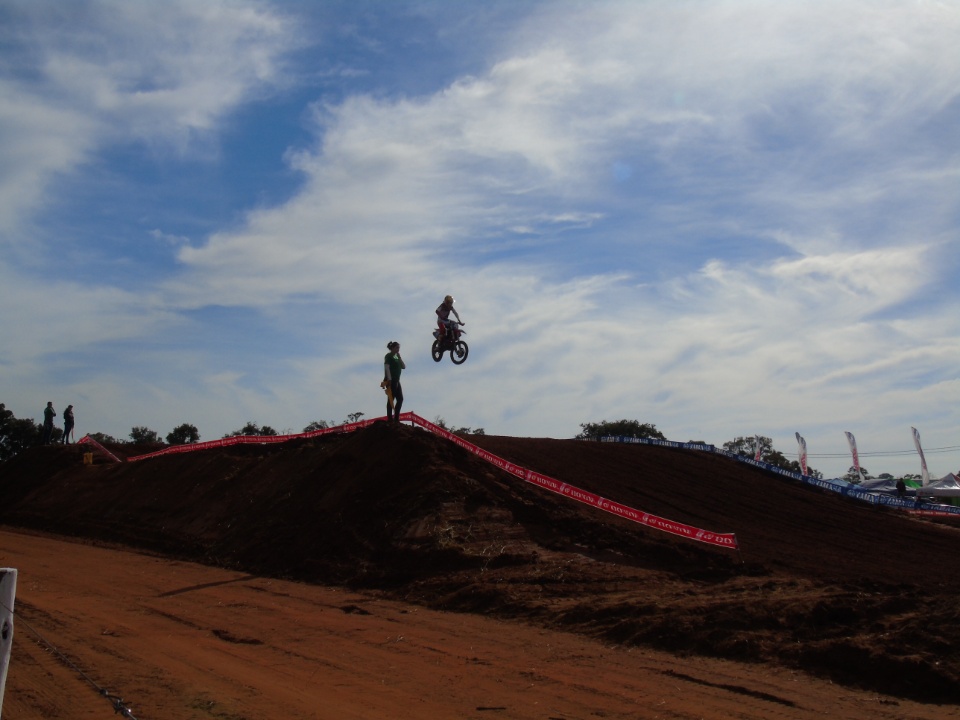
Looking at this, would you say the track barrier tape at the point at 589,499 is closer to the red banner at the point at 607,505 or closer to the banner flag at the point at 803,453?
the red banner at the point at 607,505

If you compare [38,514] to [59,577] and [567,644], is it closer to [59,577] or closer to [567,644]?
[59,577]

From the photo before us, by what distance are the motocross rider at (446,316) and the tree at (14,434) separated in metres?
41.0

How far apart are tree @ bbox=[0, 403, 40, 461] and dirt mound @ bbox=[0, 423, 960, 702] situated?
25.6 meters

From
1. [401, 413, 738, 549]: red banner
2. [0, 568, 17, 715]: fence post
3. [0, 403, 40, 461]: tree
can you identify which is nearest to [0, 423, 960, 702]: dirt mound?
[401, 413, 738, 549]: red banner

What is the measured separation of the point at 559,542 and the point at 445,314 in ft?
25.4

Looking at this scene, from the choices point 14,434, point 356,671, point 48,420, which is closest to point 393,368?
point 356,671

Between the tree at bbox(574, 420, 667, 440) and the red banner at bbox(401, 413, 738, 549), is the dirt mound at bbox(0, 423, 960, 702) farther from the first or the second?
the tree at bbox(574, 420, 667, 440)

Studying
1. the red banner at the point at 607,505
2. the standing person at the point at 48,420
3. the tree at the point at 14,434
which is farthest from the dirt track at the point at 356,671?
the tree at the point at 14,434

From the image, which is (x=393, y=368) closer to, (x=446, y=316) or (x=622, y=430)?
(x=446, y=316)

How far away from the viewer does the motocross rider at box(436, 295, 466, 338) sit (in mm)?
20125

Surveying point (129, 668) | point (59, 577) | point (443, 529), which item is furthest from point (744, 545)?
point (59, 577)

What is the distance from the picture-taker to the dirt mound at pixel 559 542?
9.64 m

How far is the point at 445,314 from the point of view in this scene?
66.3ft

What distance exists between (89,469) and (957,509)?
121ft
